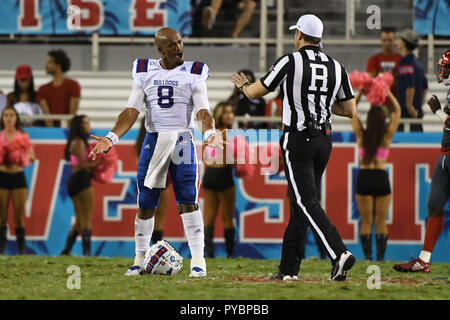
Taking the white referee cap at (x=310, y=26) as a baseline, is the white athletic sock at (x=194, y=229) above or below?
below

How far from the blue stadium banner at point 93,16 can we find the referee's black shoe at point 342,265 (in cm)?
693

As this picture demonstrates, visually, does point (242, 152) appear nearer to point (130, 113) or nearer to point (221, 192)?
point (221, 192)

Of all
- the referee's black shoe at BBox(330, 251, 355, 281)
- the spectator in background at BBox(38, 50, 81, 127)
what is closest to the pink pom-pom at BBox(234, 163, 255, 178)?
the spectator in background at BBox(38, 50, 81, 127)

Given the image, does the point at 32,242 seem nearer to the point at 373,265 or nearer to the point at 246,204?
the point at 246,204

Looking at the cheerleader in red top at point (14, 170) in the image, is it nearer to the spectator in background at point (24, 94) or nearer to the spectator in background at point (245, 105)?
the spectator in background at point (24, 94)

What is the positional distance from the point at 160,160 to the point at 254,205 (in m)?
4.50

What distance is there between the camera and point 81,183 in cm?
1317

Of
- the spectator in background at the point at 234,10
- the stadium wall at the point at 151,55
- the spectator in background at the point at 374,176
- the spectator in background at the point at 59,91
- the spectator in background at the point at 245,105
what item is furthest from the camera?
the spectator in background at the point at 234,10

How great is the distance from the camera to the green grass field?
24.7 ft

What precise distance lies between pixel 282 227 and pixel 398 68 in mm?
2564

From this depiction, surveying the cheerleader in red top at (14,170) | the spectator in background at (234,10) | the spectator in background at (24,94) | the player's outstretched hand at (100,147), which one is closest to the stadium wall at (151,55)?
the spectator in background at (234,10)

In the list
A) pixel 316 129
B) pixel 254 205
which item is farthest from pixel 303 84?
pixel 254 205

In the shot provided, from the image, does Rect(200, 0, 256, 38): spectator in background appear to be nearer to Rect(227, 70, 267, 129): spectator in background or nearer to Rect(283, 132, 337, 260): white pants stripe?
Rect(227, 70, 267, 129): spectator in background

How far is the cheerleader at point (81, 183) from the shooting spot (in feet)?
43.1
